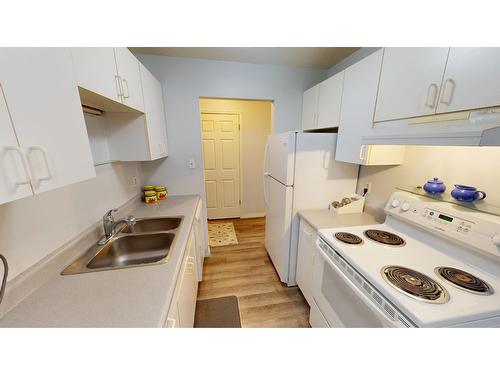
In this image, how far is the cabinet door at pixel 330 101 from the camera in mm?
1684

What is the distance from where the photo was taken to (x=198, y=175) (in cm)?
236

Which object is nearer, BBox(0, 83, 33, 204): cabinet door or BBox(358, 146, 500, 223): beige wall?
BBox(0, 83, 33, 204): cabinet door

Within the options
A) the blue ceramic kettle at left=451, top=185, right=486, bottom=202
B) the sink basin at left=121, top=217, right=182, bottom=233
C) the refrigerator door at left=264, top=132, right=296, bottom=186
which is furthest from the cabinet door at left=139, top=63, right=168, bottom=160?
the blue ceramic kettle at left=451, top=185, right=486, bottom=202

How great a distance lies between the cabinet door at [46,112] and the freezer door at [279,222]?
152 centimetres

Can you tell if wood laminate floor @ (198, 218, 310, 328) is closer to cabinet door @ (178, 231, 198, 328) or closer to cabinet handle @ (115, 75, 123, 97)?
cabinet door @ (178, 231, 198, 328)

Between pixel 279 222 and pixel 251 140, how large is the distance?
2.09m

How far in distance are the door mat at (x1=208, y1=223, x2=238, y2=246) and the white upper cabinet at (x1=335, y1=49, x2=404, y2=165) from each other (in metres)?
2.14

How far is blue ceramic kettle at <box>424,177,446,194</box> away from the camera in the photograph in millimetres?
1176

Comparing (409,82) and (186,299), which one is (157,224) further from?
(409,82)

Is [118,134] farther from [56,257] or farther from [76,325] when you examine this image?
[76,325]

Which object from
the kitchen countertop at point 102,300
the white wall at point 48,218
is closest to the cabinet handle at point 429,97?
the kitchen countertop at point 102,300

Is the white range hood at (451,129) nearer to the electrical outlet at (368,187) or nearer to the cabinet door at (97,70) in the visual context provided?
the electrical outlet at (368,187)
